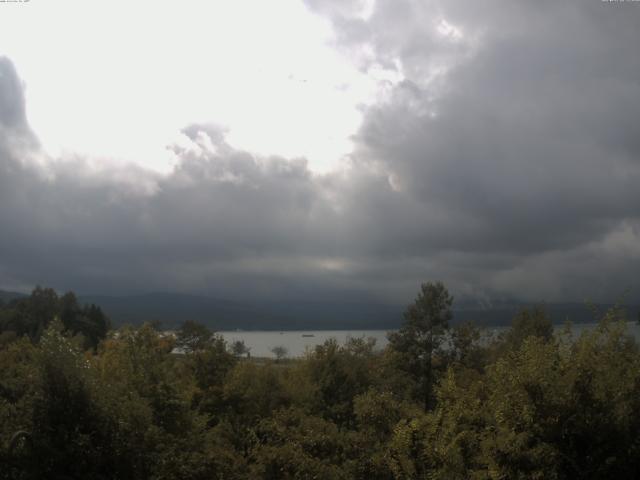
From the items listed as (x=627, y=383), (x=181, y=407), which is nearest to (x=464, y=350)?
(x=181, y=407)

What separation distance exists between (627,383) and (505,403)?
3758mm

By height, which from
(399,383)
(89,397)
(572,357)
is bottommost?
(399,383)

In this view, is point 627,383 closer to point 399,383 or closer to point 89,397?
point 89,397

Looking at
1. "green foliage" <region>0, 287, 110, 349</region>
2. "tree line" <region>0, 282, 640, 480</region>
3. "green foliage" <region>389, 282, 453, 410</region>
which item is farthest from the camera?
"green foliage" <region>0, 287, 110, 349</region>

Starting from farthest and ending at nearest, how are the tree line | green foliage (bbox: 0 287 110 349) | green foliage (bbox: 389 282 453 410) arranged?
green foliage (bbox: 0 287 110 349) → green foliage (bbox: 389 282 453 410) → the tree line

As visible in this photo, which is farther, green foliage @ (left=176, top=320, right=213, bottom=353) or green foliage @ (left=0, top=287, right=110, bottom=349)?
green foliage @ (left=0, top=287, right=110, bottom=349)

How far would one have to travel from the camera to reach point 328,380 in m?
46.7

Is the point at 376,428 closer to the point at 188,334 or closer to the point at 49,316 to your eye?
the point at 188,334

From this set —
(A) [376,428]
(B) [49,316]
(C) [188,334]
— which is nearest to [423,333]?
(A) [376,428]

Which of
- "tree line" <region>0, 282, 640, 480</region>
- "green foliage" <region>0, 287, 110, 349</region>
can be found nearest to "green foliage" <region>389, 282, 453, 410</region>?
"tree line" <region>0, 282, 640, 480</region>

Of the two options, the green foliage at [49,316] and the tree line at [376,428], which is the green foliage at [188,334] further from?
the tree line at [376,428]

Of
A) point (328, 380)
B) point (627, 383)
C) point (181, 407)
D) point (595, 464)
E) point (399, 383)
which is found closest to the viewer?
point (595, 464)

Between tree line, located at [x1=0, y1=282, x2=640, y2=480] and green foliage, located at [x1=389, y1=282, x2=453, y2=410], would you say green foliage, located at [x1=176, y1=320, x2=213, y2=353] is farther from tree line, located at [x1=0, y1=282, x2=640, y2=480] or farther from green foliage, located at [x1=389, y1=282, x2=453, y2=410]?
tree line, located at [x1=0, y1=282, x2=640, y2=480]

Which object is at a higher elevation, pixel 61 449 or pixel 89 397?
pixel 89 397
